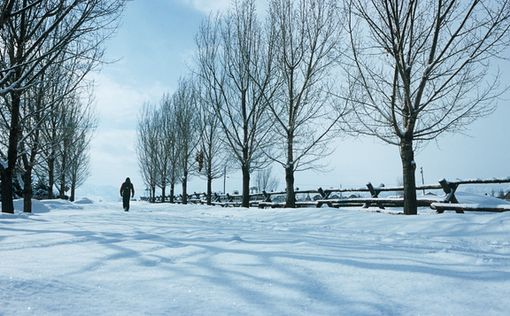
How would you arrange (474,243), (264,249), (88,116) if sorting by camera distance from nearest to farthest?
(264,249) → (474,243) → (88,116)

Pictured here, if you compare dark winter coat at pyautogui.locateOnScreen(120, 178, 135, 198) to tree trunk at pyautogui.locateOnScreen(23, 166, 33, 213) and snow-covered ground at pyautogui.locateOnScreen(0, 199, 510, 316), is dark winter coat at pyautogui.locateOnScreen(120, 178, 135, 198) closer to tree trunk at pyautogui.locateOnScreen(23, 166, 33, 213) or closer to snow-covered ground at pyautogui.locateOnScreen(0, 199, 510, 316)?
tree trunk at pyautogui.locateOnScreen(23, 166, 33, 213)

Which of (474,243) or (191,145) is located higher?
(191,145)

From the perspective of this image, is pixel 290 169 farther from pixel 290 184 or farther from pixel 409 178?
pixel 409 178

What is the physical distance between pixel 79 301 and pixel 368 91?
932 centimetres

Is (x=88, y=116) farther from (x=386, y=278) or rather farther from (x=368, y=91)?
(x=386, y=278)

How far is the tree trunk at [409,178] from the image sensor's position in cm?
955

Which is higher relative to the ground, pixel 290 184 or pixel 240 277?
pixel 290 184

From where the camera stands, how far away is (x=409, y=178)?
9.55m

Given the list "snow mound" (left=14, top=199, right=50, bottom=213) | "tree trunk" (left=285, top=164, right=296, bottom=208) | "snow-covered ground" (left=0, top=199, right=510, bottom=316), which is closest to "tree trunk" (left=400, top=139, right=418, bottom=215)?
"snow-covered ground" (left=0, top=199, right=510, bottom=316)

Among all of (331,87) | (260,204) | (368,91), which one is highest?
(331,87)

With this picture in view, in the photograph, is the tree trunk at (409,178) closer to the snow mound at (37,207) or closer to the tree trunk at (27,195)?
the tree trunk at (27,195)

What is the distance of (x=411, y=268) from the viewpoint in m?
3.11

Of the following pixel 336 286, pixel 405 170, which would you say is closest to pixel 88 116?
pixel 405 170

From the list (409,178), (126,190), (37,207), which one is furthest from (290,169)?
(37,207)
